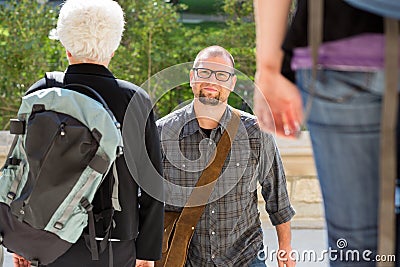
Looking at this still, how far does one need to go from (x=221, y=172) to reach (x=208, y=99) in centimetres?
34

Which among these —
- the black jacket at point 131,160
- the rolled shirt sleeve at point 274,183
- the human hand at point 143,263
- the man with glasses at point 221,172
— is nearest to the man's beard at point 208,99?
the man with glasses at point 221,172

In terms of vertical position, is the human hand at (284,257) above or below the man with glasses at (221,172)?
below

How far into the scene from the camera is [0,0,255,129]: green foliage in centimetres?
657

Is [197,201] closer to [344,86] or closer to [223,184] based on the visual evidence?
[223,184]

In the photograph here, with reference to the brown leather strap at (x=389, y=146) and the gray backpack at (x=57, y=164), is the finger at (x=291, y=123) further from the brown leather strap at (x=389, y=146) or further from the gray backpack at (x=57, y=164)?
the gray backpack at (x=57, y=164)

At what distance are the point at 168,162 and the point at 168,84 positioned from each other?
1.27 meters

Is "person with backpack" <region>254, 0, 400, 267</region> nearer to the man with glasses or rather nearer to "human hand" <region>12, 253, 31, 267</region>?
Answer: "human hand" <region>12, 253, 31, 267</region>

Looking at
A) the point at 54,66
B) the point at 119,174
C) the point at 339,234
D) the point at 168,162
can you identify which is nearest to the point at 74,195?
the point at 119,174

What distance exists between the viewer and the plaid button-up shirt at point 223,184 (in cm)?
377

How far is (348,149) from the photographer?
1408 millimetres

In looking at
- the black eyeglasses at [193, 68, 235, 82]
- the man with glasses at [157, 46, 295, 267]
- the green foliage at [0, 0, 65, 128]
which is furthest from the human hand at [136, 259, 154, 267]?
the green foliage at [0, 0, 65, 128]

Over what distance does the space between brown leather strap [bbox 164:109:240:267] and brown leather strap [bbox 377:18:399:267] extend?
232 cm

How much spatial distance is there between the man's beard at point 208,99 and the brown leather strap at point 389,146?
8.12 feet

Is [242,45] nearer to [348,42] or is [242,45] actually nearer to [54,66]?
[54,66]
